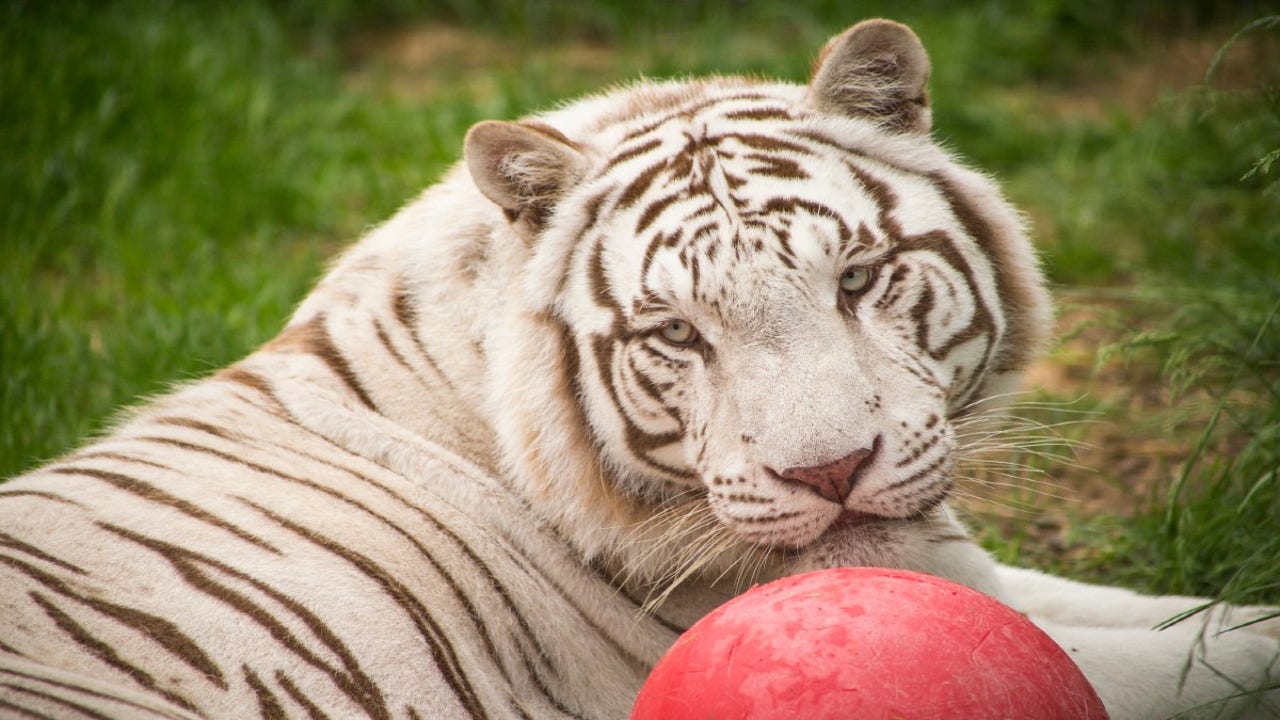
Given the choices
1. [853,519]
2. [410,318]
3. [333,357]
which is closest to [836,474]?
[853,519]

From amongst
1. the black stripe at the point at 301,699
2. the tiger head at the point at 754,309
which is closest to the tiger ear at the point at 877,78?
the tiger head at the point at 754,309

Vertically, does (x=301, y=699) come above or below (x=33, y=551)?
below

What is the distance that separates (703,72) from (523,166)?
13.6 feet

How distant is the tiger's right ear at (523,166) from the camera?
2.57 metres

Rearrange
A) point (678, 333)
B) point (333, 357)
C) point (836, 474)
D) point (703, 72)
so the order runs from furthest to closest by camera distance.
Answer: point (703, 72) → point (333, 357) → point (678, 333) → point (836, 474)

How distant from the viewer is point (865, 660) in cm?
177

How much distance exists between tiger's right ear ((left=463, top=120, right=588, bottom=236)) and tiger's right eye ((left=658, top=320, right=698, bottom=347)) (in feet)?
1.30

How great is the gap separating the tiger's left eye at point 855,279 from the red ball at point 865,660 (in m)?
0.68

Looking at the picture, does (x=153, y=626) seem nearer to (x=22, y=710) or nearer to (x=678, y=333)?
(x=22, y=710)

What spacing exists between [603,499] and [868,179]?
84 centimetres

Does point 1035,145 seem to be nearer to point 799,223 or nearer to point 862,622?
point 799,223

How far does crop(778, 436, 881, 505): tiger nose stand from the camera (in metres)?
2.26

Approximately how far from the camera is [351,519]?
8.17ft

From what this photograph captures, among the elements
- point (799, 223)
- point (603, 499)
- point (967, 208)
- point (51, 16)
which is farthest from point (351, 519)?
point (51, 16)
